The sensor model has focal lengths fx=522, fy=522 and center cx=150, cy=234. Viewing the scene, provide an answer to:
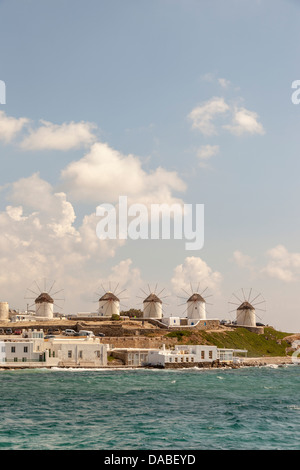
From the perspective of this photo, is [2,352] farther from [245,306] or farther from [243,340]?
[245,306]

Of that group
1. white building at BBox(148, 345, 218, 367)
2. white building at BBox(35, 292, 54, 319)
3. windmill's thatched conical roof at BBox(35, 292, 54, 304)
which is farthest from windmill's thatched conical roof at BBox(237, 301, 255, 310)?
white building at BBox(35, 292, 54, 319)

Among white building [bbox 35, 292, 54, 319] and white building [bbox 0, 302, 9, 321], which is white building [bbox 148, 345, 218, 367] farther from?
white building [bbox 0, 302, 9, 321]

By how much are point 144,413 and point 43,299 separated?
88344 mm

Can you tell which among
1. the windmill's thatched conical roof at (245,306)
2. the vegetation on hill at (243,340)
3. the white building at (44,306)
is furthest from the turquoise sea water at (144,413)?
the windmill's thatched conical roof at (245,306)

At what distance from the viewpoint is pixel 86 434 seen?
3189 centimetres

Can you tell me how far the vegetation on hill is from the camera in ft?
372

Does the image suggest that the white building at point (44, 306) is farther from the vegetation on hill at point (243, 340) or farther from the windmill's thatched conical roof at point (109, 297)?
the vegetation on hill at point (243, 340)

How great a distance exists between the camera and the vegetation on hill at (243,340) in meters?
113

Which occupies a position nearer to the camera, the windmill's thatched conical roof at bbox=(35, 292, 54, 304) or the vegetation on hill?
the vegetation on hill

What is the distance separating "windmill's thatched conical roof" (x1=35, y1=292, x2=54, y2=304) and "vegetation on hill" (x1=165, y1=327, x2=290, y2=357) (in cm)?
3172

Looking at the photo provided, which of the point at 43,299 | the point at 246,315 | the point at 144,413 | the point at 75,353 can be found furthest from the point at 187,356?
the point at 144,413

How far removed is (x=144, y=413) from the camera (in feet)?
133

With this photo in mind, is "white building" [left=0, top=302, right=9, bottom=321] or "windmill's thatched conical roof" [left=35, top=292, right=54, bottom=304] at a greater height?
"windmill's thatched conical roof" [left=35, top=292, right=54, bottom=304]

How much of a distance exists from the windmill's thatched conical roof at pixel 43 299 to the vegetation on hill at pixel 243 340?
31.7 metres
